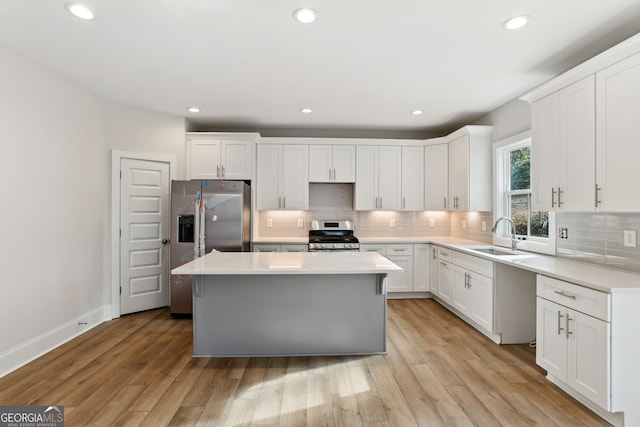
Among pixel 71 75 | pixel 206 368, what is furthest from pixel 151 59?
pixel 206 368

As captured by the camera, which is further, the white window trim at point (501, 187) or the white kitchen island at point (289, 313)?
the white window trim at point (501, 187)

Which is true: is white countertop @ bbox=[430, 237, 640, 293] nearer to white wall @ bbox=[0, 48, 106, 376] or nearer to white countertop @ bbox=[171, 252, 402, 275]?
white countertop @ bbox=[171, 252, 402, 275]

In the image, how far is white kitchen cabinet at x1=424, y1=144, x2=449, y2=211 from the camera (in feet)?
15.7

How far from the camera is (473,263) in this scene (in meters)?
3.53

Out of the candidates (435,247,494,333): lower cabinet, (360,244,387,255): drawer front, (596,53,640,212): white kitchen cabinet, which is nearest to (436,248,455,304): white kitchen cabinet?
(435,247,494,333): lower cabinet

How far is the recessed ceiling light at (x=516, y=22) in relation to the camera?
2.14m

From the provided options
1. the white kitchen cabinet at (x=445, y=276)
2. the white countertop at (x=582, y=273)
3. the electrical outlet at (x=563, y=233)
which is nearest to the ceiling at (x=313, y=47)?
the electrical outlet at (x=563, y=233)

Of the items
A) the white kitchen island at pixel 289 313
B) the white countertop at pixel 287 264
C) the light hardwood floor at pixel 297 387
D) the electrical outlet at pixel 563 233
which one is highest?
the electrical outlet at pixel 563 233

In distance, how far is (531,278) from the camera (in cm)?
315

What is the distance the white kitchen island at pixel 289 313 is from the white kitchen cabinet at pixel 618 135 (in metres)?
1.66

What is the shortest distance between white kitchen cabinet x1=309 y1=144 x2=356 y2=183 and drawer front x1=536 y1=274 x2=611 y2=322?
2996 mm

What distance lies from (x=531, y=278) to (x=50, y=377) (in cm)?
432

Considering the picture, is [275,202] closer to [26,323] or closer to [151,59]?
[151,59]

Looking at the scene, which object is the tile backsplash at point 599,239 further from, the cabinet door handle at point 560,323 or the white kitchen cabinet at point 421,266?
the white kitchen cabinet at point 421,266
